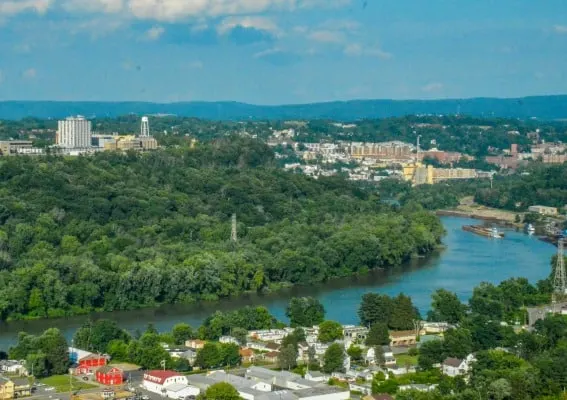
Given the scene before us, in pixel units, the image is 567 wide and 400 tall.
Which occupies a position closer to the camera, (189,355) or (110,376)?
(110,376)

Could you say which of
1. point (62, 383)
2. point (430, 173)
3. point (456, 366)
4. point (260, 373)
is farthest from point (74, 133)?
point (456, 366)

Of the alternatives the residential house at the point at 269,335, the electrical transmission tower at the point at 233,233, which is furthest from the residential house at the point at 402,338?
the electrical transmission tower at the point at 233,233

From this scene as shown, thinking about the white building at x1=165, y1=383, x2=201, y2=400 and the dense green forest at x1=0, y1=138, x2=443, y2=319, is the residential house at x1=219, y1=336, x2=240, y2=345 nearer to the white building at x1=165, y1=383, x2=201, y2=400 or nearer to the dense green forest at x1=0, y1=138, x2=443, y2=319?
the white building at x1=165, y1=383, x2=201, y2=400

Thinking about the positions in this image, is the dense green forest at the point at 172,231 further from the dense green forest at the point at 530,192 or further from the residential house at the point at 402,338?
the dense green forest at the point at 530,192

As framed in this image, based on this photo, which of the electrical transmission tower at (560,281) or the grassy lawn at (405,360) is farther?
the electrical transmission tower at (560,281)

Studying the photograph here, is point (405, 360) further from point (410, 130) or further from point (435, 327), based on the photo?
point (410, 130)

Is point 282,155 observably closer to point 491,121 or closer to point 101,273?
point 491,121
